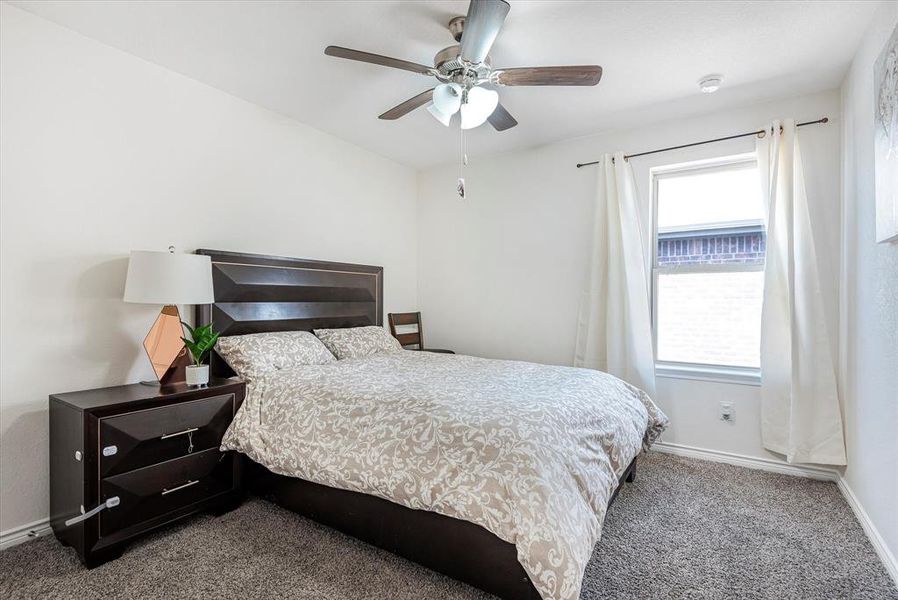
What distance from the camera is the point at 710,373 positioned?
10.5 feet

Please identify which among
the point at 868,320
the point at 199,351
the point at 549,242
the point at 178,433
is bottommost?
the point at 178,433

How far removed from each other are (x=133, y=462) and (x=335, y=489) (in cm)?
92

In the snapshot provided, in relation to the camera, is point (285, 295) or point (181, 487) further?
point (285, 295)

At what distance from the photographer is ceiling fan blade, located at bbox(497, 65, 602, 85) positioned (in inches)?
81.5

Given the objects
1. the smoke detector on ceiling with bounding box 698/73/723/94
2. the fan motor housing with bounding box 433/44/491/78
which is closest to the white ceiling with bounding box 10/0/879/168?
the smoke detector on ceiling with bounding box 698/73/723/94

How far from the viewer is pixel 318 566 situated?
187 cm

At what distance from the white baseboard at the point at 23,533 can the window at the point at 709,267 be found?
3.87 m

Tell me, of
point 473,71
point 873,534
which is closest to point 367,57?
point 473,71

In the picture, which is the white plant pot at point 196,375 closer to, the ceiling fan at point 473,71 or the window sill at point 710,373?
the ceiling fan at point 473,71

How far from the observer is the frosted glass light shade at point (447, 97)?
233 cm

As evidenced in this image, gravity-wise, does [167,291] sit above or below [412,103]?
below

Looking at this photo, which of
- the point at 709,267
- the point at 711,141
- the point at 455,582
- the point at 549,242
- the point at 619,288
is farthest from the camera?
the point at 549,242

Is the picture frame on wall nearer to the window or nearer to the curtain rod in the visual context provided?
the curtain rod

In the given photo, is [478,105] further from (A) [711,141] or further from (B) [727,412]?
(B) [727,412]
